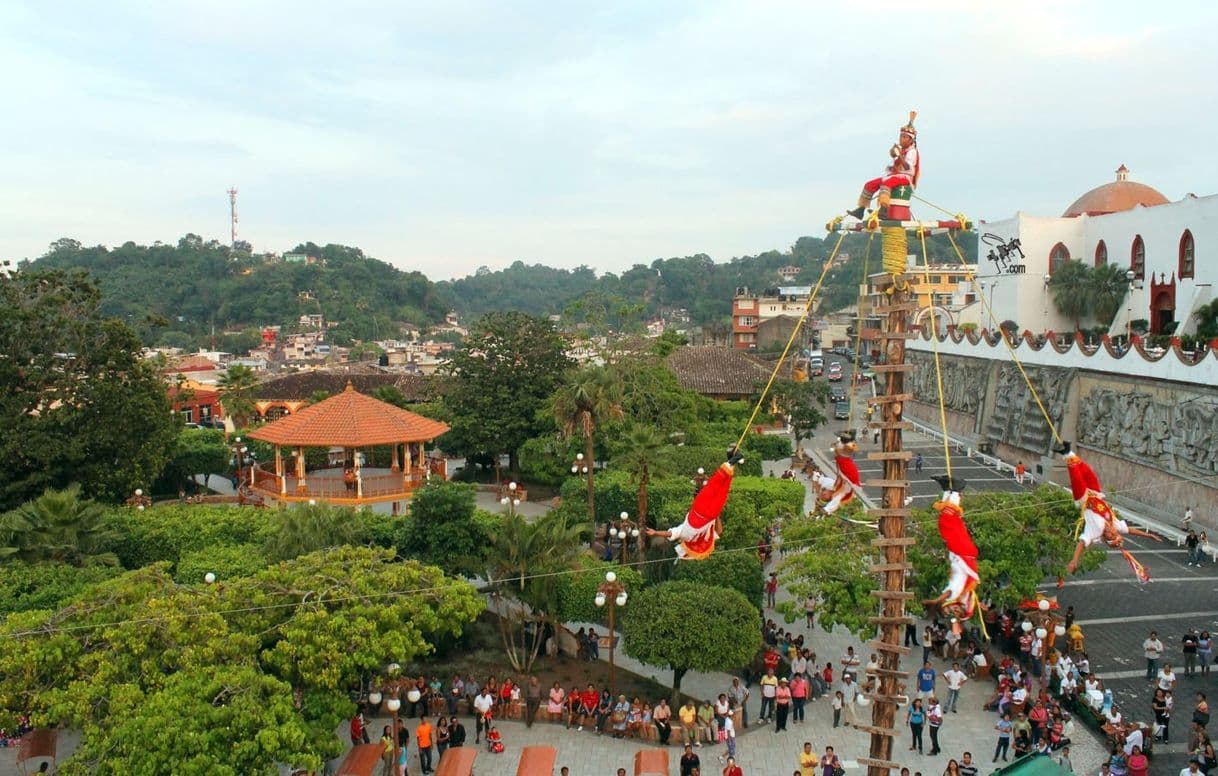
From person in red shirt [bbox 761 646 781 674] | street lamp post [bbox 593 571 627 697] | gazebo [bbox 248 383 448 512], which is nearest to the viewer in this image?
street lamp post [bbox 593 571 627 697]

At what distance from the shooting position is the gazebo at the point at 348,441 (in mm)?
25438

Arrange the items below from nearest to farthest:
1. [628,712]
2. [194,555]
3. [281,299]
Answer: [628,712] < [194,555] < [281,299]

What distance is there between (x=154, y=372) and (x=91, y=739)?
735 inches

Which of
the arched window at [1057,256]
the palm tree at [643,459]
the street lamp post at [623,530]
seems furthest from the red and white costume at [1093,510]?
the arched window at [1057,256]

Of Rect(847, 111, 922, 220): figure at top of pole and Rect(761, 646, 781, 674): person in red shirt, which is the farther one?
Rect(761, 646, 781, 674): person in red shirt

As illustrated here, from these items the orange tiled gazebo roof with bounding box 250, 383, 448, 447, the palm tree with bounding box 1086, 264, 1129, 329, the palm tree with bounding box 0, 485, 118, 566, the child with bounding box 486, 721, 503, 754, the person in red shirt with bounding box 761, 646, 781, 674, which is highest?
the palm tree with bounding box 1086, 264, 1129, 329

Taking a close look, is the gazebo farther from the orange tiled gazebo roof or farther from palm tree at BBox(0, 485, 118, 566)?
palm tree at BBox(0, 485, 118, 566)

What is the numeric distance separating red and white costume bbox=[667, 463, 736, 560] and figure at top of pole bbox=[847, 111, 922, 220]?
283cm

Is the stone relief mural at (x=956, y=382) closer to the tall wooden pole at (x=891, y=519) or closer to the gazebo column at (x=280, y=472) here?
the gazebo column at (x=280, y=472)

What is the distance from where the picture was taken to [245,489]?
28.6 m

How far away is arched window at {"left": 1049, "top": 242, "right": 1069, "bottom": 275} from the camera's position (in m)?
44.2

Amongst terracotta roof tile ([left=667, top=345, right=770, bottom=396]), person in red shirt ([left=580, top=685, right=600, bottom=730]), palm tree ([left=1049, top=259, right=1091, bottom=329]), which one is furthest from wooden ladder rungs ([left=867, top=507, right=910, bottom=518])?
palm tree ([left=1049, top=259, right=1091, bottom=329])

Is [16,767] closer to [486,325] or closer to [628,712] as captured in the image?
[628,712]

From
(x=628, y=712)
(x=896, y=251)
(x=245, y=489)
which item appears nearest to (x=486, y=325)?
(x=245, y=489)
